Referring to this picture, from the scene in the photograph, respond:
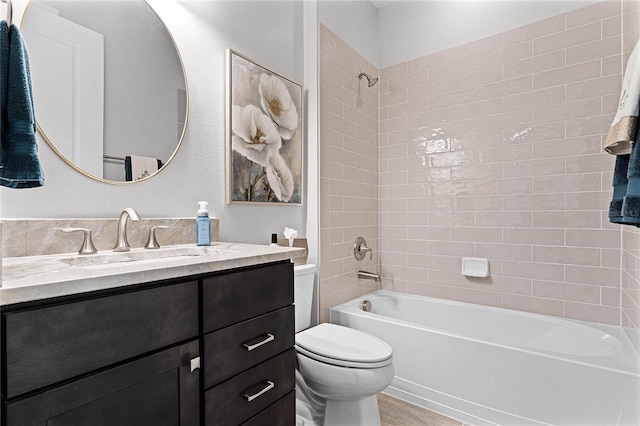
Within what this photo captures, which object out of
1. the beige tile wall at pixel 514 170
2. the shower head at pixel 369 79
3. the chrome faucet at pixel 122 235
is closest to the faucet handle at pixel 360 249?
the beige tile wall at pixel 514 170

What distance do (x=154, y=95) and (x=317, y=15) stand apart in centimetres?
131

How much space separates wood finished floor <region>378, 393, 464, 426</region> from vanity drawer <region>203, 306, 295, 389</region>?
1.02m

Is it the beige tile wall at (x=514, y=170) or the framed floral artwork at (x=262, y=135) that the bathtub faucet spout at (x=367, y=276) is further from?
the framed floral artwork at (x=262, y=135)

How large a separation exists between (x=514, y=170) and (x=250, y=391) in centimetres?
214

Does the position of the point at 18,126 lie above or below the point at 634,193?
above

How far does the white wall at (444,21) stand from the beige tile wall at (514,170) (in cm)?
7

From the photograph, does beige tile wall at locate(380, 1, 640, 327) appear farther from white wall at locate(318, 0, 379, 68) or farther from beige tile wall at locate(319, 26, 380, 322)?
white wall at locate(318, 0, 379, 68)

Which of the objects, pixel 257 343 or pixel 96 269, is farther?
pixel 257 343

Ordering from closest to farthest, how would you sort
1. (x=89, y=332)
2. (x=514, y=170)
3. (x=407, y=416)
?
(x=89, y=332)
(x=407, y=416)
(x=514, y=170)

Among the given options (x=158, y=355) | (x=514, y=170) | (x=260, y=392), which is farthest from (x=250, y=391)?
(x=514, y=170)

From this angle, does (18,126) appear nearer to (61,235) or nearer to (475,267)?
(61,235)

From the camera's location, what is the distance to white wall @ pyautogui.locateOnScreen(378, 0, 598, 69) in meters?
2.29

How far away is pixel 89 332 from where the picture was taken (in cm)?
70

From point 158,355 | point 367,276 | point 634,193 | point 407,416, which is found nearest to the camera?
point 158,355
